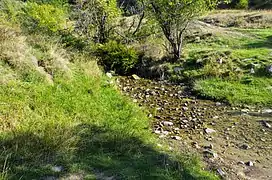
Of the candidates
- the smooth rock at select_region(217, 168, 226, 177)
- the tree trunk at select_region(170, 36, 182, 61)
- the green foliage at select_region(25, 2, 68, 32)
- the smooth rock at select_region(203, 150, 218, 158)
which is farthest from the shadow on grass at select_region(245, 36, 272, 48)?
the smooth rock at select_region(217, 168, 226, 177)

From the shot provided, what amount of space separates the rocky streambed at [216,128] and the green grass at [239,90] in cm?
38

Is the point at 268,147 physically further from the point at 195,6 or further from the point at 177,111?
A: the point at 195,6

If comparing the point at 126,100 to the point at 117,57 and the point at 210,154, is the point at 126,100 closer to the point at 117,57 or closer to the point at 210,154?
the point at 210,154

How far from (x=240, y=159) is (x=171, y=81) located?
5.84m

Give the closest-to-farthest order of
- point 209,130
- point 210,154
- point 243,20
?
point 210,154 → point 209,130 → point 243,20

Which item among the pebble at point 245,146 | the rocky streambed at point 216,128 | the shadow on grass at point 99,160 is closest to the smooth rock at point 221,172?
the rocky streambed at point 216,128

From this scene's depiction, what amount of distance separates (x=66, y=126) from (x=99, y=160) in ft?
4.42

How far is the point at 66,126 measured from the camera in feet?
22.7

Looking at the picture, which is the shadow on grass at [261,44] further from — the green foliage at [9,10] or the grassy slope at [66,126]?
the green foliage at [9,10]

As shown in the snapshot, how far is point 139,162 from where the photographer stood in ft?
19.8

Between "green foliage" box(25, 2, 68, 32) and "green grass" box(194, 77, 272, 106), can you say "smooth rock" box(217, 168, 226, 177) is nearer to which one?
"green grass" box(194, 77, 272, 106)

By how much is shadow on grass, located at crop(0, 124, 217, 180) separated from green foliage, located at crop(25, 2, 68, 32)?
8.91 m

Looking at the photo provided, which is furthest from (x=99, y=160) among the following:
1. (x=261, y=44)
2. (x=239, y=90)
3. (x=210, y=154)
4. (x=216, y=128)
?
(x=261, y=44)

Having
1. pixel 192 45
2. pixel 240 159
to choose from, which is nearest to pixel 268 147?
pixel 240 159
